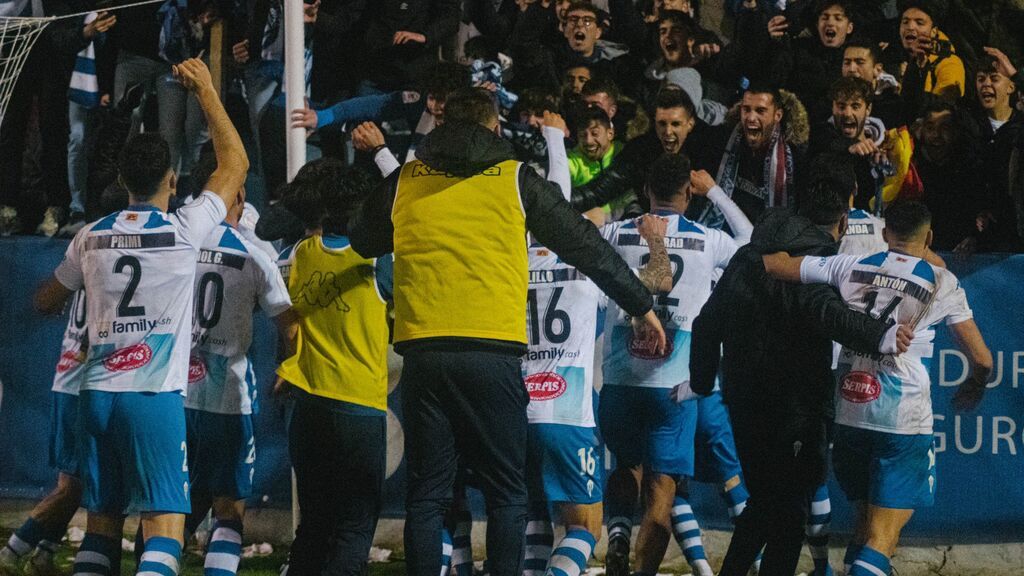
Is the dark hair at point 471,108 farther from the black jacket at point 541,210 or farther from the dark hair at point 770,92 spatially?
the dark hair at point 770,92

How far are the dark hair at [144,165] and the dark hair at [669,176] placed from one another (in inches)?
105

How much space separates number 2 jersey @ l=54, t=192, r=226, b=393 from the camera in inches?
269

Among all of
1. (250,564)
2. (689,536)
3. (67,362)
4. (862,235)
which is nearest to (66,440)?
(67,362)

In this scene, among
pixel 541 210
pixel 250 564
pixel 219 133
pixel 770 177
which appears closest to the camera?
pixel 541 210

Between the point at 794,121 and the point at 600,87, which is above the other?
the point at 600,87

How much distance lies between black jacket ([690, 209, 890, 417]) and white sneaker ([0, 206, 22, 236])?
19.3 ft

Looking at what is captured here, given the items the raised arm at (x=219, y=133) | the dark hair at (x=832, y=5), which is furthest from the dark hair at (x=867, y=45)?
the raised arm at (x=219, y=133)

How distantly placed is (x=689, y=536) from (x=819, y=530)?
750mm

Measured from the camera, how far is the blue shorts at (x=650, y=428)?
8.26 meters

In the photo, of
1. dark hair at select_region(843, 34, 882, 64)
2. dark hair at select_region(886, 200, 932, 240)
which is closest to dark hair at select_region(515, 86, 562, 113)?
dark hair at select_region(843, 34, 882, 64)

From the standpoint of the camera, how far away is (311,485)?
23.0ft

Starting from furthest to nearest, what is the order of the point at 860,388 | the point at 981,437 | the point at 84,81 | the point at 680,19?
the point at 84,81 → the point at 680,19 → the point at 981,437 → the point at 860,388

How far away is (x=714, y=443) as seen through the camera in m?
8.66

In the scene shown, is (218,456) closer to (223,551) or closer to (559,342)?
(223,551)
